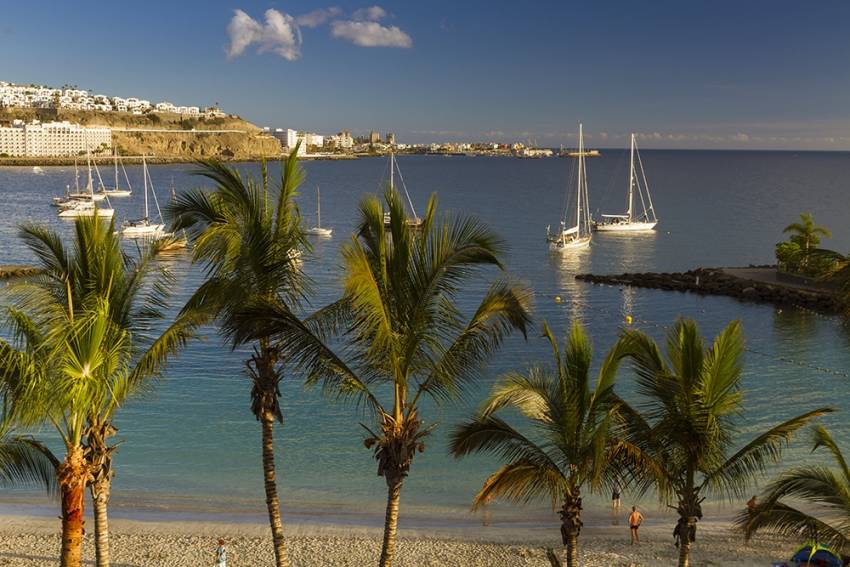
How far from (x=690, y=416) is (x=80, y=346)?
21.9ft

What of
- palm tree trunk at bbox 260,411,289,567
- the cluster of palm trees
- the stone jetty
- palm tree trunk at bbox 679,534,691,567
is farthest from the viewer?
the stone jetty

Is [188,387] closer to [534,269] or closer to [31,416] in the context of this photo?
[31,416]

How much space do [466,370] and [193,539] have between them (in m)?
9.71

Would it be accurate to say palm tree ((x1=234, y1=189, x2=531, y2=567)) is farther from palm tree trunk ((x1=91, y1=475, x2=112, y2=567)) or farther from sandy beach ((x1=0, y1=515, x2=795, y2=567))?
sandy beach ((x1=0, y1=515, x2=795, y2=567))

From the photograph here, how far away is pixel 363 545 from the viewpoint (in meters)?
16.1

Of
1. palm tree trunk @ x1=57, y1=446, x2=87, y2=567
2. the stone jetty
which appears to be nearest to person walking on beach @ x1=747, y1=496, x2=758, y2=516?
palm tree trunk @ x1=57, y1=446, x2=87, y2=567

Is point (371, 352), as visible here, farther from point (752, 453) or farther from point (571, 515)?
point (752, 453)

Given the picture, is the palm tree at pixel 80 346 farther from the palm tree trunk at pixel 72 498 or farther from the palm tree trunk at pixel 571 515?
the palm tree trunk at pixel 571 515

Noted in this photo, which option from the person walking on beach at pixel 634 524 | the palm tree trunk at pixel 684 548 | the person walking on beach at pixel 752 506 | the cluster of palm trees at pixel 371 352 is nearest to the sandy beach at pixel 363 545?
the person walking on beach at pixel 634 524

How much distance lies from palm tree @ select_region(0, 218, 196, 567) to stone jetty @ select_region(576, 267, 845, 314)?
4011cm

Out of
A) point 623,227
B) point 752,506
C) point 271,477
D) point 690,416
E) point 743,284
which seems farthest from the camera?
point 623,227

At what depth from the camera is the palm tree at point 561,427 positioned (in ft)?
30.0

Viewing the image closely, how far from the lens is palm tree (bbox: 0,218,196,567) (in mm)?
8336

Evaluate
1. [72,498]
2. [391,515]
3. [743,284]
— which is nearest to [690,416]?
[391,515]
